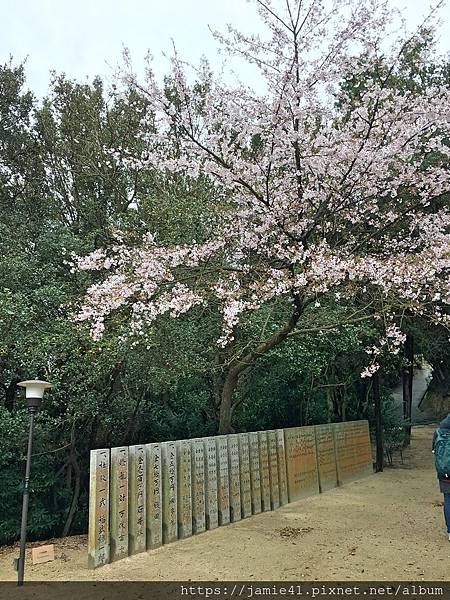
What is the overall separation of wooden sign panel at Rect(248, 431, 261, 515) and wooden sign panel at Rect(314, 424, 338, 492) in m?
1.66

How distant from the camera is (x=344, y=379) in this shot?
1005 cm

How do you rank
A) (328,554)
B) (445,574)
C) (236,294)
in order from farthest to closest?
(236,294), (328,554), (445,574)

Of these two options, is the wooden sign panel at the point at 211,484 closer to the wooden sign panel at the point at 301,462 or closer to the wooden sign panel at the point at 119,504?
the wooden sign panel at the point at 119,504

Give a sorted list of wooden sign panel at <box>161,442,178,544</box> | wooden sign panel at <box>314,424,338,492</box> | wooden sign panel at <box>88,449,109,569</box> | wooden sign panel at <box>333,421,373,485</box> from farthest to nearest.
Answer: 1. wooden sign panel at <box>333,421,373,485</box>
2. wooden sign panel at <box>314,424,338,492</box>
3. wooden sign panel at <box>161,442,178,544</box>
4. wooden sign panel at <box>88,449,109,569</box>

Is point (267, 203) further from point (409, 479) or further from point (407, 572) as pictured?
point (409, 479)

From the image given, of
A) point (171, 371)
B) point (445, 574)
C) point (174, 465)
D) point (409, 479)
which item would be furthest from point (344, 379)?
point (445, 574)

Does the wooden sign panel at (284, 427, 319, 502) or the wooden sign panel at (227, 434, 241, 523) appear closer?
the wooden sign panel at (227, 434, 241, 523)

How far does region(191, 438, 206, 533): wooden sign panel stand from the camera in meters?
5.17

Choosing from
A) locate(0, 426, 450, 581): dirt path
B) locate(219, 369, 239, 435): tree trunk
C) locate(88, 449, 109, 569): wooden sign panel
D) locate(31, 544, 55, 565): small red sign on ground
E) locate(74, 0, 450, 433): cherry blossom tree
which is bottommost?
locate(0, 426, 450, 581): dirt path

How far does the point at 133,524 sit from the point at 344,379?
637 cm

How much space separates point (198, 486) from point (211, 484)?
217 mm

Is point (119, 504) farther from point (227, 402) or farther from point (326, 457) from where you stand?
point (326, 457)

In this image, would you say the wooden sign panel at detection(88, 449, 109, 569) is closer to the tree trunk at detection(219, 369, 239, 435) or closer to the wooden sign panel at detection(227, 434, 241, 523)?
the wooden sign panel at detection(227, 434, 241, 523)

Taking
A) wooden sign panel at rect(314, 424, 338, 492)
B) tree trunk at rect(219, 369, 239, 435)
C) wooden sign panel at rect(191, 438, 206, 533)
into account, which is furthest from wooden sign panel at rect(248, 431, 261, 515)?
wooden sign panel at rect(314, 424, 338, 492)
